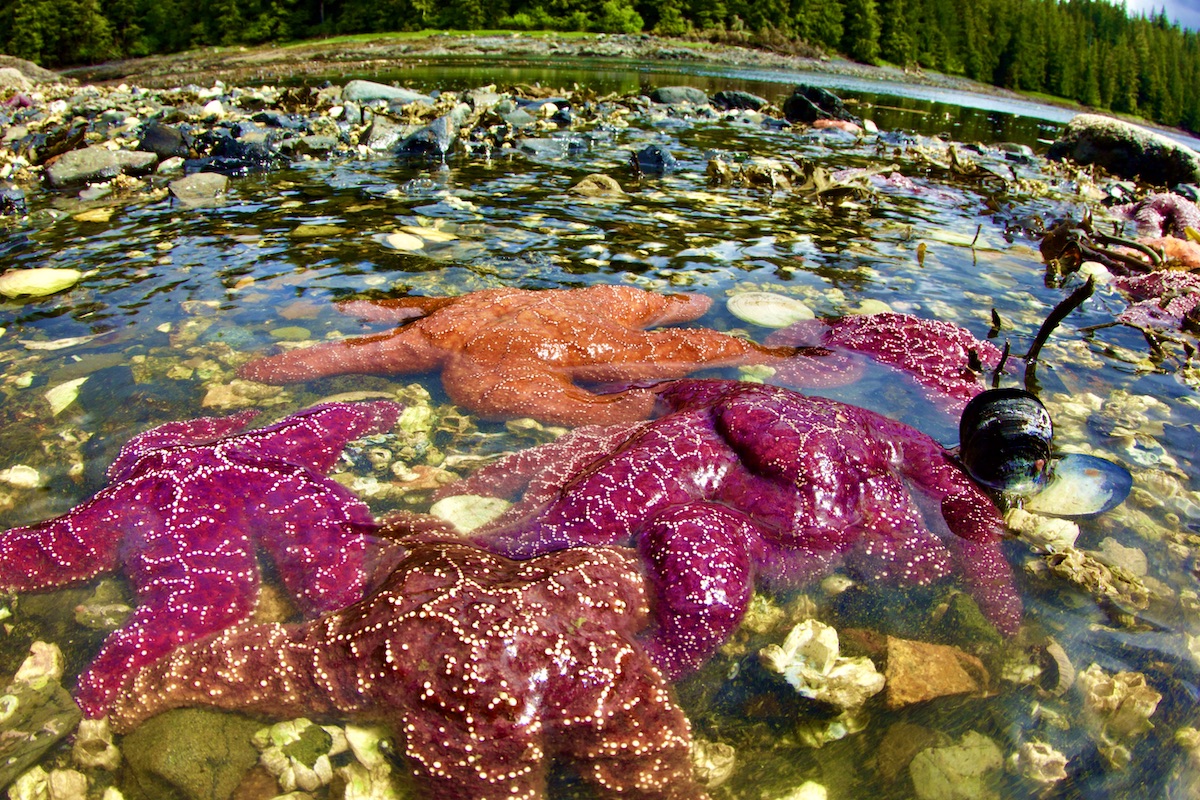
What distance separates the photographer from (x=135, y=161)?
10914 mm

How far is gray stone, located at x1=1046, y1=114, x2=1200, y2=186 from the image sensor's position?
662 inches

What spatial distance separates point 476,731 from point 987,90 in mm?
88440


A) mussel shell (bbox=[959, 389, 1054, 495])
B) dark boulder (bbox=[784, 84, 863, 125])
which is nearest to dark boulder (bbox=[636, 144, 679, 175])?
mussel shell (bbox=[959, 389, 1054, 495])

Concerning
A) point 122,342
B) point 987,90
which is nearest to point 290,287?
point 122,342

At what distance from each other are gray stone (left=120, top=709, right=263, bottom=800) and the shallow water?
57cm

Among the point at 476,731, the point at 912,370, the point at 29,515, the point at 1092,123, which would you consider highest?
the point at 1092,123

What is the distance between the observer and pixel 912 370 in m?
5.00

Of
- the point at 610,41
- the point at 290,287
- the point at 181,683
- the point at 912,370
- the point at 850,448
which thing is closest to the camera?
the point at 181,683

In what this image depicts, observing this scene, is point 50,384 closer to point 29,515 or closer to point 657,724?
point 29,515

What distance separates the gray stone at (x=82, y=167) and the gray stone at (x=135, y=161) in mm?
72

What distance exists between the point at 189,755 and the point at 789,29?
89373 mm

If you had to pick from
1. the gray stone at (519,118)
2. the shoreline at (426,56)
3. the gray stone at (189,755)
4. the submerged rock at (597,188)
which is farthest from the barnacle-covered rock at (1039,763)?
the shoreline at (426,56)

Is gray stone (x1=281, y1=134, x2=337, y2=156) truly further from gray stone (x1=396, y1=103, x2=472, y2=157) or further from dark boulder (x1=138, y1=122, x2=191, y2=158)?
dark boulder (x1=138, y1=122, x2=191, y2=158)

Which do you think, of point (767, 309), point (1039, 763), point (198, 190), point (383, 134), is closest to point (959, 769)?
point (1039, 763)
